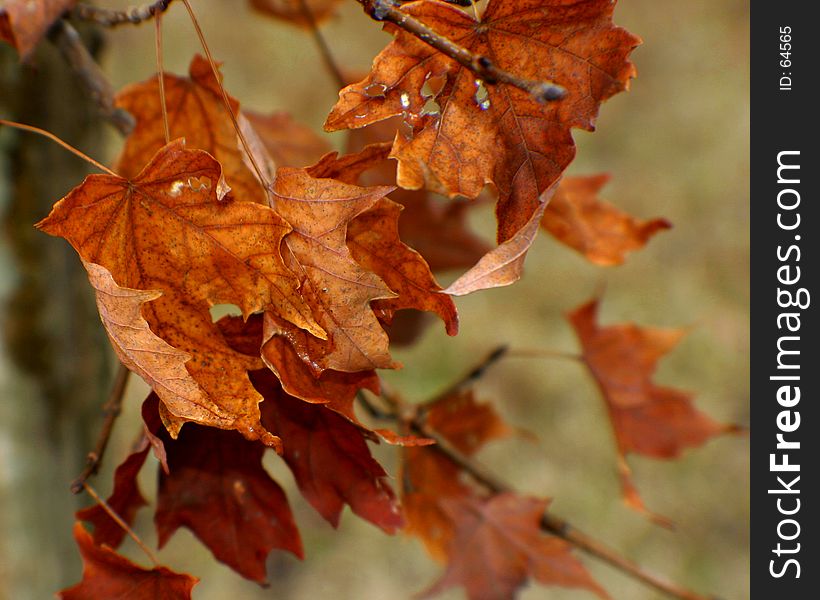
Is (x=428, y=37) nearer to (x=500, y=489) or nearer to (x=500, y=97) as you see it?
(x=500, y=97)

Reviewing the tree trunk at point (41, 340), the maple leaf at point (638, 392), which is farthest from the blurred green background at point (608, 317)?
the maple leaf at point (638, 392)

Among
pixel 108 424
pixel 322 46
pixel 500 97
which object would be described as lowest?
pixel 108 424

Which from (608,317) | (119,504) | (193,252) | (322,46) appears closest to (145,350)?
(193,252)

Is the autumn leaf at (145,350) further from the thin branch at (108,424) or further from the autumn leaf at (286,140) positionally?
the autumn leaf at (286,140)

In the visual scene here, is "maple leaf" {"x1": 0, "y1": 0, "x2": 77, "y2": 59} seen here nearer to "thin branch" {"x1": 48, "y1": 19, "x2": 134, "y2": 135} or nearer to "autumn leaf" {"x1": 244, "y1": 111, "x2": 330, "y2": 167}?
"thin branch" {"x1": 48, "y1": 19, "x2": 134, "y2": 135}

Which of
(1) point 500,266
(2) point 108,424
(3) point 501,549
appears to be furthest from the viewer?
(3) point 501,549

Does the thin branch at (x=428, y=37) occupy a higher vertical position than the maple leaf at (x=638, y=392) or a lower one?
higher
